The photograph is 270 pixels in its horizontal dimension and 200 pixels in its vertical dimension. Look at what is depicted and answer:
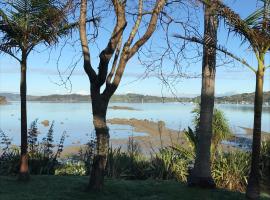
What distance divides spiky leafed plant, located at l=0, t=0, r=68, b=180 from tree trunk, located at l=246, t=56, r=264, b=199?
4032mm

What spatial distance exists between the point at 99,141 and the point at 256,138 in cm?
277

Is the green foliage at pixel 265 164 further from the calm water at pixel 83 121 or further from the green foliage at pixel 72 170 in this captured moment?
the green foliage at pixel 72 170

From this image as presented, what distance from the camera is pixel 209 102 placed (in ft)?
34.0

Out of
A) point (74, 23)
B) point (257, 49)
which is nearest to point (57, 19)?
point (74, 23)

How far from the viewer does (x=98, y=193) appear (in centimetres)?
916

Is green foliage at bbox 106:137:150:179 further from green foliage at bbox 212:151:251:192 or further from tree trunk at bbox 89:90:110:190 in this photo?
tree trunk at bbox 89:90:110:190

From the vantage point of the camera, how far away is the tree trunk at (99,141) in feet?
30.1

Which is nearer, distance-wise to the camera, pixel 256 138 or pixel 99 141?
pixel 256 138

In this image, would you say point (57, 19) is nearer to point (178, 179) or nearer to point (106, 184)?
point (106, 184)

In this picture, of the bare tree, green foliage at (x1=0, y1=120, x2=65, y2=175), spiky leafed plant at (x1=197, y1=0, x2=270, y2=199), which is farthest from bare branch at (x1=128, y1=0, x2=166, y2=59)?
green foliage at (x1=0, y1=120, x2=65, y2=175)

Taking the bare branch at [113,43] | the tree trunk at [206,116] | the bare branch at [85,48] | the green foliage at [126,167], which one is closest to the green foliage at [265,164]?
the green foliage at [126,167]

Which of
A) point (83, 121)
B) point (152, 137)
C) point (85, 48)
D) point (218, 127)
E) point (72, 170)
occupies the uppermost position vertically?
point (85, 48)

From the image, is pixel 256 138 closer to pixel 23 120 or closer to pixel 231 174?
pixel 231 174

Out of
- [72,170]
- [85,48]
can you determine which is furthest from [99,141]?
[72,170]
